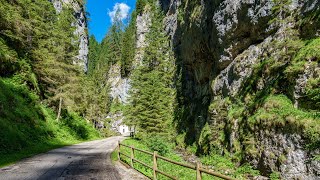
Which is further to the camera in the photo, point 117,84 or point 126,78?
point 117,84

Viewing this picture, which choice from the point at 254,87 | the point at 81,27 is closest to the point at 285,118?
the point at 254,87

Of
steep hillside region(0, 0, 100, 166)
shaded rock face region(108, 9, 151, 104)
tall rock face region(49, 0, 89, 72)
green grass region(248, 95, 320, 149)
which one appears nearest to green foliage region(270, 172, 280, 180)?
green grass region(248, 95, 320, 149)

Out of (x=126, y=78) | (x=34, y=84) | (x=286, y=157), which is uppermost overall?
(x=126, y=78)

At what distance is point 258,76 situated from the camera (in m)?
20.0

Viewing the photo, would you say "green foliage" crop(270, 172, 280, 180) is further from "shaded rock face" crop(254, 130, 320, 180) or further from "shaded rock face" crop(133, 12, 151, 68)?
"shaded rock face" crop(133, 12, 151, 68)

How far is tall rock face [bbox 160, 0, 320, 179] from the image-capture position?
47.6 ft

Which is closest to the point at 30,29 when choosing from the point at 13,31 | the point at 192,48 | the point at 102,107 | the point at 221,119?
the point at 13,31

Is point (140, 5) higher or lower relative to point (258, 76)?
higher

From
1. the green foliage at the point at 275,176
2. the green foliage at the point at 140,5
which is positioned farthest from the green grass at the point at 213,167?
the green foliage at the point at 140,5

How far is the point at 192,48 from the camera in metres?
36.5

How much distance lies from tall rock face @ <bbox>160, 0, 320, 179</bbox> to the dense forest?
7 centimetres

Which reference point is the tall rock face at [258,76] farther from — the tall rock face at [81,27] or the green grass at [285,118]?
the tall rock face at [81,27]

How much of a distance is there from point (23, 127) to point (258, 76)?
20737 millimetres

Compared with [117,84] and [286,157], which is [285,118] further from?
[117,84]
